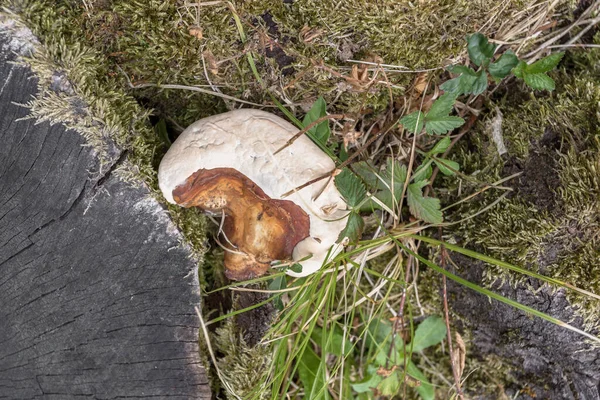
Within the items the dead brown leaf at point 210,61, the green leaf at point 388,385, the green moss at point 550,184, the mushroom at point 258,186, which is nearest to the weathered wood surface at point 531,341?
the green moss at point 550,184

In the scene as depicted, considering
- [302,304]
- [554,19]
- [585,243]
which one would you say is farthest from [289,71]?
[585,243]

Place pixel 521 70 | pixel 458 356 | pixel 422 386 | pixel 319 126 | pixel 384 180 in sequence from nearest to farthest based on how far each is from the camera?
1. pixel 521 70
2. pixel 319 126
3. pixel 384 180
4. pixel 458 356
5. pixel 422 386

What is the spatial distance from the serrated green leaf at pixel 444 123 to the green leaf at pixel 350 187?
0.38 metres

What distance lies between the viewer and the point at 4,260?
2.02 metres

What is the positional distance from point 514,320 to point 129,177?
1863 mm

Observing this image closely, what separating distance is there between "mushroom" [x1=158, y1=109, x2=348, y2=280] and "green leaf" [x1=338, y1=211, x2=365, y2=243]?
3cm

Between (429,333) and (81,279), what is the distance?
1725 millimetres

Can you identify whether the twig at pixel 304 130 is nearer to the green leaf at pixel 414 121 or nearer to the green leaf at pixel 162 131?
the green leaf at pixel 414 121

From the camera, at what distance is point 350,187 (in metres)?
2.00

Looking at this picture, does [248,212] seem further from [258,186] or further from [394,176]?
[394,176]

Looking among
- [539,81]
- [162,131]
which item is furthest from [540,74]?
[162,131]

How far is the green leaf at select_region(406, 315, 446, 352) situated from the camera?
260cm

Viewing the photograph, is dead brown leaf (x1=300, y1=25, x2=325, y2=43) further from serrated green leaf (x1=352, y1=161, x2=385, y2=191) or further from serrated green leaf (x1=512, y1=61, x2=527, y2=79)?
serrated green leaf (x1=512, y1=61, x2=527, y2=79)

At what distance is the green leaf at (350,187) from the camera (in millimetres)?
1994
